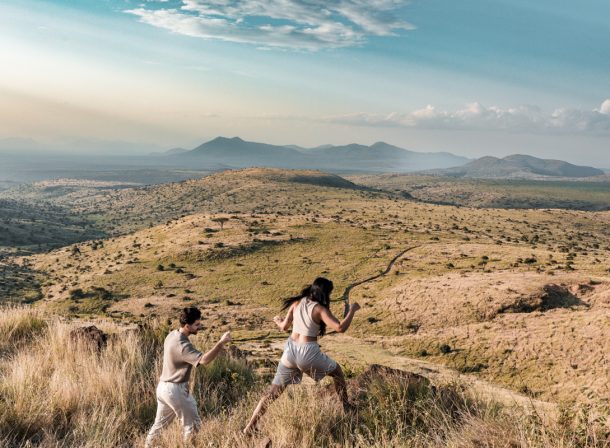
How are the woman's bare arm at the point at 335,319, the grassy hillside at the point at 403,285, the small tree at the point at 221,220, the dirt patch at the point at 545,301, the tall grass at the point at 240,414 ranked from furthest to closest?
the small tree at the point at 221,220 → the dirt patch at the point at 545,301 → the grassy hillside at the point at 403,285 → the woman's bare arm at the point at 335,319 → the tall grass at the point at 240,414

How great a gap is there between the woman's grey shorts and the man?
1.45 metres

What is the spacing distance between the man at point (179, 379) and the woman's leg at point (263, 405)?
0.83m

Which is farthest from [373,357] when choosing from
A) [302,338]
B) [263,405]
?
[263,405]

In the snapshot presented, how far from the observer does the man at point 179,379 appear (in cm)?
703

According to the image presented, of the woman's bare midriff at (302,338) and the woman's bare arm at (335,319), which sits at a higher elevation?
the woman's bare arm at (335,319)

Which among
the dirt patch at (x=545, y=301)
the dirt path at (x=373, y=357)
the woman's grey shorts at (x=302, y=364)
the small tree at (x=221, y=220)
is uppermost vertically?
the woman's grey shorts at (x=302, y=364)

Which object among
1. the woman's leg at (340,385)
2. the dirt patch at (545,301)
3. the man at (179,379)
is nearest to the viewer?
the man at (179,379)

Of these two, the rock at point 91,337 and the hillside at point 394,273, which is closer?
the rock at point 91,337

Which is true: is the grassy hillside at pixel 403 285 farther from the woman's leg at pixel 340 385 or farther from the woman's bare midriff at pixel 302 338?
the woman's bare midriff at pixel 302 338

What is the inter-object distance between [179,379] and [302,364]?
2017mm

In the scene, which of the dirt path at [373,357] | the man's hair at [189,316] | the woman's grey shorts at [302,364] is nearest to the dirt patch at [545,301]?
the dirt path at [373,357]

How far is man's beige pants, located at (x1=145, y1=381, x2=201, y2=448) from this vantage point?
7016mm

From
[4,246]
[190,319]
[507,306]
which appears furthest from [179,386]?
[4,246]

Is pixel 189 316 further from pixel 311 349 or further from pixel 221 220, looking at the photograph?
pixel 221 220
